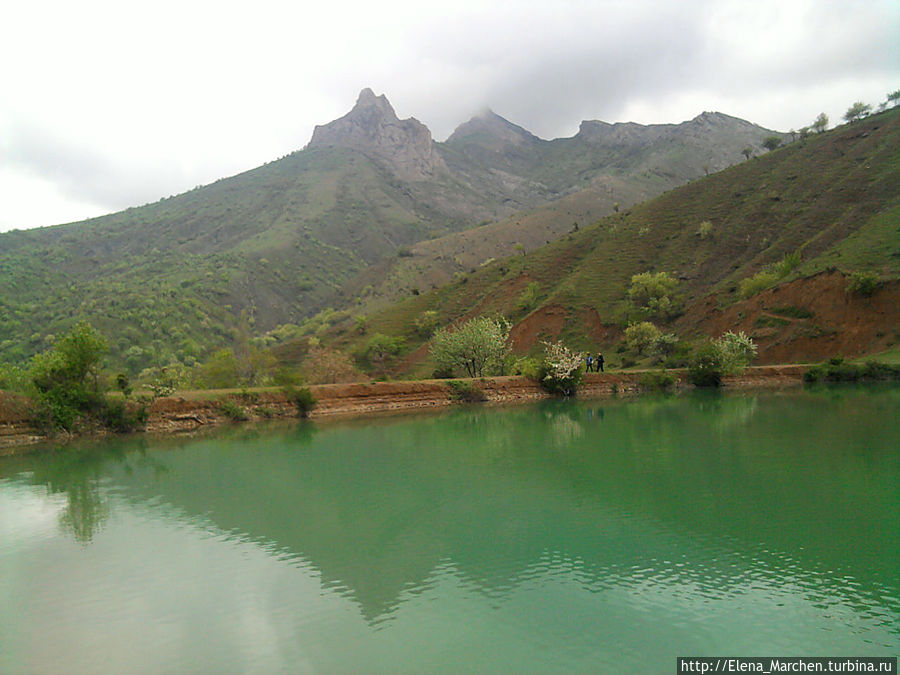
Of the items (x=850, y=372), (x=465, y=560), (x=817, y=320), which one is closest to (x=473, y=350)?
(x=850, y=372)

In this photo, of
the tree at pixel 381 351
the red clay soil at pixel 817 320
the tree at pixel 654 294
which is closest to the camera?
the red clay soil at pixel 817 320

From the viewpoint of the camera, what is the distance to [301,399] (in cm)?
3712

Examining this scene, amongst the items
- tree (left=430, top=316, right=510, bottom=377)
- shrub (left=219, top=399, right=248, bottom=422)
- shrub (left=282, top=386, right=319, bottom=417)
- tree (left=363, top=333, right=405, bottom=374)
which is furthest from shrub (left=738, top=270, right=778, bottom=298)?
shrub (left=219, top=399, right=248, bottom=422)

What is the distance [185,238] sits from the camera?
16650 cm

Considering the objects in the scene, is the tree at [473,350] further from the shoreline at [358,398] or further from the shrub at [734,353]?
the shrub at [734,353]

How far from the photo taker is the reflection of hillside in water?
8.87 m

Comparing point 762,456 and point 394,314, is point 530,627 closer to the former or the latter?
point 762,456

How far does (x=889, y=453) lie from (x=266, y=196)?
7878 inches

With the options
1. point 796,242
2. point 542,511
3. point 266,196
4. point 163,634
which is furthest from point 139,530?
point 266,196

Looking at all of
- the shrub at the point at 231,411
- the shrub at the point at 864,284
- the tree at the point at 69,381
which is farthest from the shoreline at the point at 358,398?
the shrub at the point at 864,284

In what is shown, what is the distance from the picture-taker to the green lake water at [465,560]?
6777mm

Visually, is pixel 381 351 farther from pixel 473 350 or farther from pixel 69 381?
pixel 69 381

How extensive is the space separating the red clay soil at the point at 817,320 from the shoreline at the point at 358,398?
5.78 meters

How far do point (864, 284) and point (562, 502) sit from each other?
48967mm
